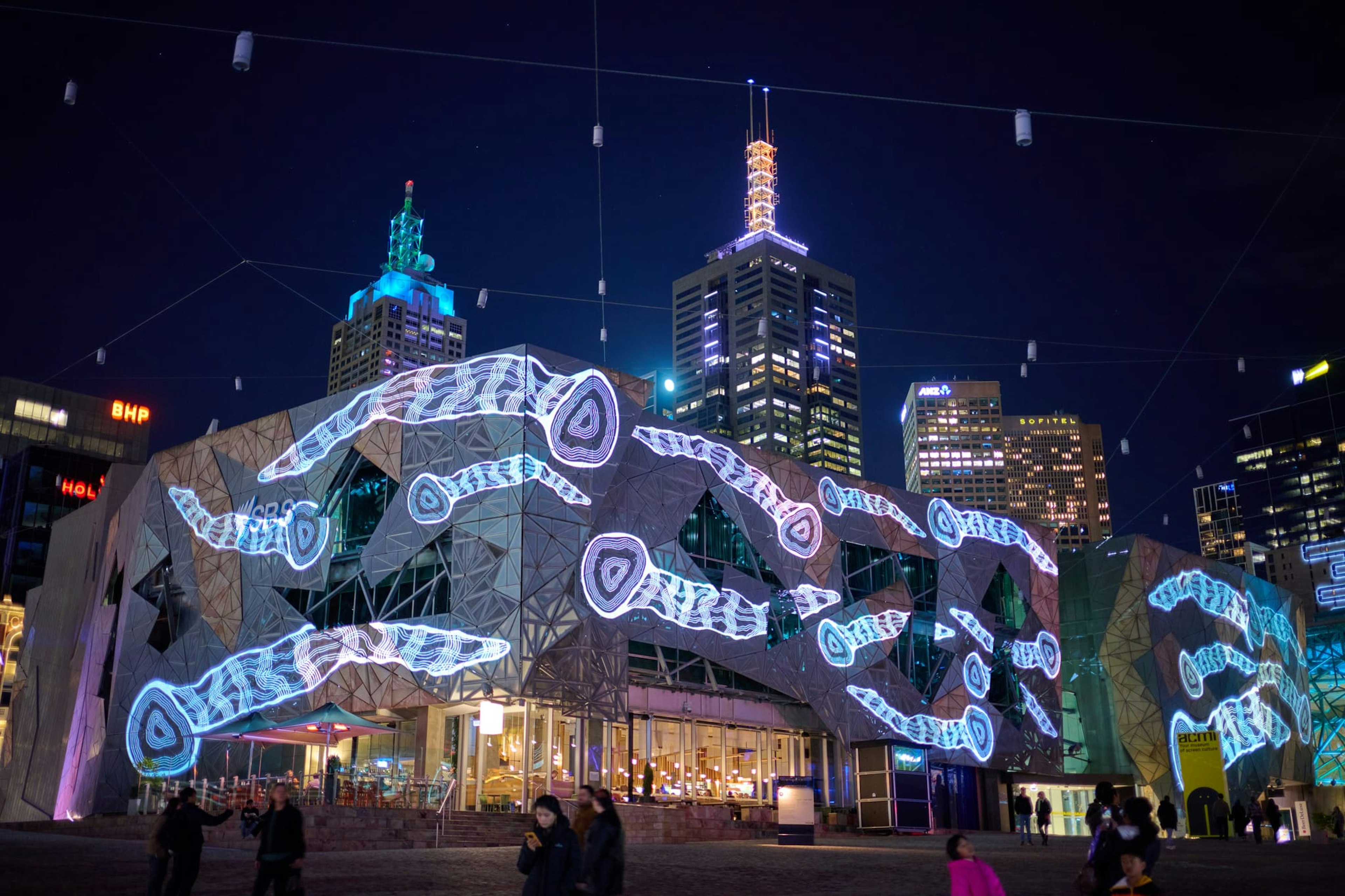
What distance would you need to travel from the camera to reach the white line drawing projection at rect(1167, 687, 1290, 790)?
50.6 metres

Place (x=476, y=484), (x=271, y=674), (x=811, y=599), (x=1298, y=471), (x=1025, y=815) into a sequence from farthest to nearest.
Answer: (x=1298, y=471) < (x=811, y=599) < (x=271, y=674) < (x=476, y=484) < (x=1025, y=815)

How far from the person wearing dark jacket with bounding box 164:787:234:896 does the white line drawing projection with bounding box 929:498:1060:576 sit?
37.7m

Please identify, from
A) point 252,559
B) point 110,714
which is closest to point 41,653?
point 110,714

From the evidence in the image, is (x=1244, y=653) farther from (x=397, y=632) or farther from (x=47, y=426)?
(x=47, y=426)

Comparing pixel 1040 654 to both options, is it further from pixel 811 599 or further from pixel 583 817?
pixel 583 817

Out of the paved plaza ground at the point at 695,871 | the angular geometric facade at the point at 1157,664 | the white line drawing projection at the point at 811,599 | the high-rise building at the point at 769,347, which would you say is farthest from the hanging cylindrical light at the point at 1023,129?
the high-rise building at the point at 769,347

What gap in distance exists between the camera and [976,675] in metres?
47.0

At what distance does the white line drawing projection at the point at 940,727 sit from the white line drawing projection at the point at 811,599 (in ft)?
9.80

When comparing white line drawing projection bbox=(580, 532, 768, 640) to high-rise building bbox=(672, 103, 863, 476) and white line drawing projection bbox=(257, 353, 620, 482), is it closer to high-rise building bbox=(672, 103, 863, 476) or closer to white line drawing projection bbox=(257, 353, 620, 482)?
white line drawing projection bbox=(257, 353, 620, 482)

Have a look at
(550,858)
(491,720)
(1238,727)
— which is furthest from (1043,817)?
(1238,727)

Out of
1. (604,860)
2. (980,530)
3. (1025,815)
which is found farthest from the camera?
(980,530)

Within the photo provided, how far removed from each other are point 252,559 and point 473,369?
10.2 meters

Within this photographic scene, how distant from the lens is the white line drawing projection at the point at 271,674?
34250 millimetres

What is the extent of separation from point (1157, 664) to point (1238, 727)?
7373 millimetres
